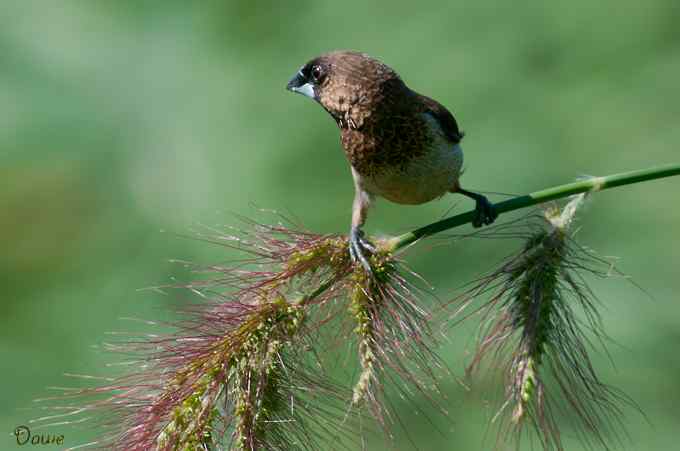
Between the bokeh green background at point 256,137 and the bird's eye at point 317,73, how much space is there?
7.43ft

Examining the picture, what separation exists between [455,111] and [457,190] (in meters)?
2.68

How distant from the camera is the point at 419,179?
3.72 metres

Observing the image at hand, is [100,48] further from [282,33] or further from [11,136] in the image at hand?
[282,33]

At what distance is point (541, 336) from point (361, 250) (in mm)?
624

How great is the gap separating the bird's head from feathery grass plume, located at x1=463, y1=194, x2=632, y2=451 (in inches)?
30.5

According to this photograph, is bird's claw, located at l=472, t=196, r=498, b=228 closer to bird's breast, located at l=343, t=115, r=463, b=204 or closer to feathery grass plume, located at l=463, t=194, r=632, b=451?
bird's breast, located at l=343, t=115, r=463, b=204

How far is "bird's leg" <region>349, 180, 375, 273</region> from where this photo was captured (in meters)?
3.02

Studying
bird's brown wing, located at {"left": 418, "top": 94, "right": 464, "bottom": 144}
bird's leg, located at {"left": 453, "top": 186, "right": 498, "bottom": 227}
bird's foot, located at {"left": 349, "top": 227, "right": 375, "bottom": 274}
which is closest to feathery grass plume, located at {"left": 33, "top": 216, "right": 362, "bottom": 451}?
bird's foot, located at {"left": 349, "top": 227, "right": 375, "bottom": 274}

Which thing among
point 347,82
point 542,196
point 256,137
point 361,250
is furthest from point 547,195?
point 256,137

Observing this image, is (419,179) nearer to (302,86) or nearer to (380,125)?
(380,125)

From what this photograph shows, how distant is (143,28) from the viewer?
315 inches

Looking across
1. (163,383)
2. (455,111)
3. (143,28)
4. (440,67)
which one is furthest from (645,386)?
(143,28)

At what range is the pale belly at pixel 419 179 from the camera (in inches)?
146

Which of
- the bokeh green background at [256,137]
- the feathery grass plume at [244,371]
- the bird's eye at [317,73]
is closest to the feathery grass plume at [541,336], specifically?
the feathery grass plume at [244,371]
